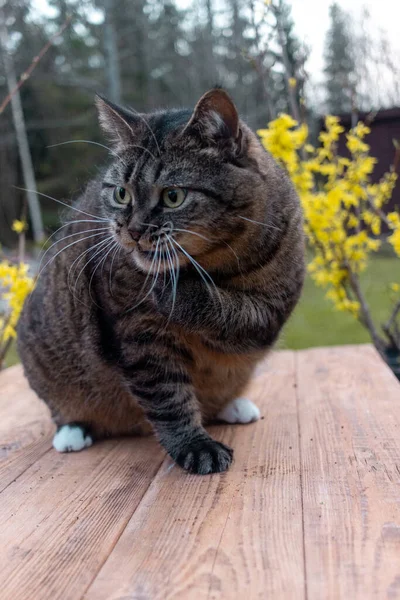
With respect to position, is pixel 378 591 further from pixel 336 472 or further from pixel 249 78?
pixel 249 78

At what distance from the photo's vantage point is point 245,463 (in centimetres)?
156

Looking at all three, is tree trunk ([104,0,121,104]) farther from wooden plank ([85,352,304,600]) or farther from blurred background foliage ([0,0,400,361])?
wooden plank ([85,352,304,600])

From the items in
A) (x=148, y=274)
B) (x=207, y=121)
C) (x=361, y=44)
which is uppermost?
(x=361, y=44)

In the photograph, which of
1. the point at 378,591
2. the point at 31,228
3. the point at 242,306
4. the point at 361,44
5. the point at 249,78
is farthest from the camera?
the point at 31,228

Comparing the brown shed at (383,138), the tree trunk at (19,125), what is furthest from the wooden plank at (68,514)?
the tree trunk at (19,125)

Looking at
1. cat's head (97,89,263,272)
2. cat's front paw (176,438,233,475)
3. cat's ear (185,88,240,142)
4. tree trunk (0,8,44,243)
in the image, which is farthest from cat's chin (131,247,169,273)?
tree trunk (0,8,44,243)

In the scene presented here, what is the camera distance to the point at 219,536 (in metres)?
1.17

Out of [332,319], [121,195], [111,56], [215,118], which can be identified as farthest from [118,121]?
[111,56]

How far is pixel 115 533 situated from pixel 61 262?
0.97 m

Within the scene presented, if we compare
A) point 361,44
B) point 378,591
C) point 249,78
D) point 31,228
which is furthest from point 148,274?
point 31,228

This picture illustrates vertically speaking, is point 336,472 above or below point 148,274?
below

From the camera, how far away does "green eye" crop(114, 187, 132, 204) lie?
1.60 metres

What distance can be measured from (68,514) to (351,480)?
0.66 metres

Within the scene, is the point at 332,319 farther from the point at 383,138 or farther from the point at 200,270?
the point at 200,270
